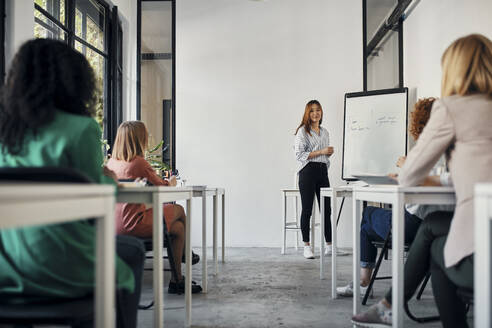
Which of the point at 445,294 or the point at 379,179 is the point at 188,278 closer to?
the point at 379,179

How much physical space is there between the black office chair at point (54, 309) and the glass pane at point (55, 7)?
9.93 feet

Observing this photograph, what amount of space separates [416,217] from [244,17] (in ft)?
13.2

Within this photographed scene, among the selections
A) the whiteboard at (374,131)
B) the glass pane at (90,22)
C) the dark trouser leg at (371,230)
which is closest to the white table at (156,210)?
the dark trouser leg at (371,230)

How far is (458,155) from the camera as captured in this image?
1532 mm

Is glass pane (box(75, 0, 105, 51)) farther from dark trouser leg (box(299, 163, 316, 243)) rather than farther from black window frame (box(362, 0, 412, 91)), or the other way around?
black window frame (box(362, 0, 412, 91))

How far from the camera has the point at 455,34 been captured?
12.3ft

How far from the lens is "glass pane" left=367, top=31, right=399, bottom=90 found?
5555mm

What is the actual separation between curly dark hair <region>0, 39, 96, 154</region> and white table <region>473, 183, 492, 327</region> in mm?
1079

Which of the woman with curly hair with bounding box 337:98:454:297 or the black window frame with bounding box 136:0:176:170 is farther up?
the black window frame with bounding box 136:0:176:170

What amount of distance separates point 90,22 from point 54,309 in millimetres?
4139

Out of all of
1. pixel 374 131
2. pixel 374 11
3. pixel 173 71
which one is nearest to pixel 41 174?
pixel 374 131

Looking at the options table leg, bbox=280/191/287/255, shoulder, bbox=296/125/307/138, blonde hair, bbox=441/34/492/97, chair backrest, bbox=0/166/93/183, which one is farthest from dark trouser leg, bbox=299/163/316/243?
chair backrest, bbox=0/166/93/183

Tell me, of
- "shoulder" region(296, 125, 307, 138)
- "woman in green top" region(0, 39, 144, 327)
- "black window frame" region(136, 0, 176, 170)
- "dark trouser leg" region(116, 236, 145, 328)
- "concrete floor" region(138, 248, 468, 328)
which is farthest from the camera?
"black window frame" region(136, 0, 176, 170)

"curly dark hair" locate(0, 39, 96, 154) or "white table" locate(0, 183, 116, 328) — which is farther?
"curly dark hair" locate(0, 39, 96, 154)
